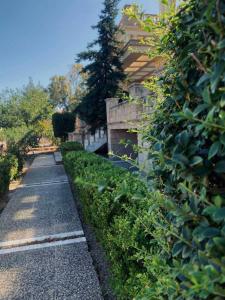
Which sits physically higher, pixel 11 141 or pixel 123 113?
pixel 123 113

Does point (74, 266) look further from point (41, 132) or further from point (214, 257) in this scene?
point (41, 132)

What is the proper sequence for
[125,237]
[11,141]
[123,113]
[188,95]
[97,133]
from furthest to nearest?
[97,133] < [11,141] < [123,113] < [125,237] < [188,95]

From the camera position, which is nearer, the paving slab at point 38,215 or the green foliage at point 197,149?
the green foliage at point 197,149

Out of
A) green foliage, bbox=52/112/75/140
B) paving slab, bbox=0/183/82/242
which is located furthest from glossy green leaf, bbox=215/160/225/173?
green foliage, bbox=52/112/75/140

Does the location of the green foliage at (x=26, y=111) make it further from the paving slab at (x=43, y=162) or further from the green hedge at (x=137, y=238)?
the green hedge at (x=137, y=238)

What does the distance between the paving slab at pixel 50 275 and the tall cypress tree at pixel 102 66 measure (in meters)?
12.9

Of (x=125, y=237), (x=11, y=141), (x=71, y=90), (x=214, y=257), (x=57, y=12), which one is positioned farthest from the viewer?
(x=71, y=90)

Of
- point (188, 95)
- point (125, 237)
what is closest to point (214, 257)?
point (188, 95)

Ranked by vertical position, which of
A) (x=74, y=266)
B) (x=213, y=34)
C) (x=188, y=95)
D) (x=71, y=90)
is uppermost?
(x=71, y=90)

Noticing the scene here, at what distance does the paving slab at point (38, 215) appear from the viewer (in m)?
5.40

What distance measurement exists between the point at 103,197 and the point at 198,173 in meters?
2.31

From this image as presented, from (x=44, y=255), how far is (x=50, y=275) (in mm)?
650

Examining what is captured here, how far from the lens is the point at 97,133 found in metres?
18.0

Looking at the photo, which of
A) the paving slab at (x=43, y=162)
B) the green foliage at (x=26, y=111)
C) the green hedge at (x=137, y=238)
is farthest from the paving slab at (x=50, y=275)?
the green foliage at (x=26, y=111)
